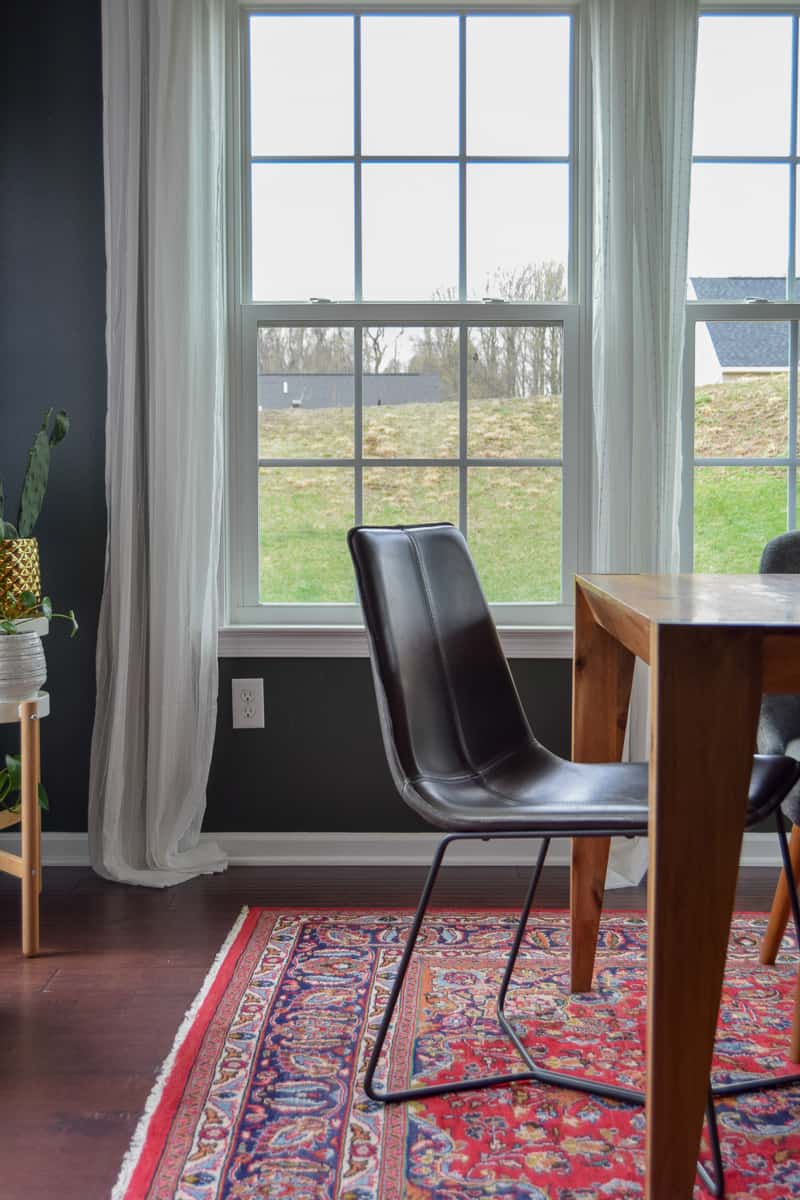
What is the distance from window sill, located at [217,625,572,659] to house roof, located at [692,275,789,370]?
3.09 feet

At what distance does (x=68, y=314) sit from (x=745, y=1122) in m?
2.56

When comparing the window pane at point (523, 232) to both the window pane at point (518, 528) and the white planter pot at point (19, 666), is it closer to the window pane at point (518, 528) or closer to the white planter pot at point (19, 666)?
the window pane at point (518, 528)

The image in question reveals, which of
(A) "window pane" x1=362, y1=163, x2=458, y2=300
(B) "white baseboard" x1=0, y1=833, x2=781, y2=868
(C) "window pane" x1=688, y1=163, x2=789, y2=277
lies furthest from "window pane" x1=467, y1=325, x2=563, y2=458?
(B) "white baseboard" x1=0, y1=833, x2=781, y2=868

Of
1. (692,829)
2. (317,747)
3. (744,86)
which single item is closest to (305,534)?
(317,747)

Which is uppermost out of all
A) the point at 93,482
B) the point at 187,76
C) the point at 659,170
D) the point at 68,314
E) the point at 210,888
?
the point at 187,76

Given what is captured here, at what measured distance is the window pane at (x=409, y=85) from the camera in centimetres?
301

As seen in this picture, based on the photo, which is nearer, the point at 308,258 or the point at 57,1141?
the point at 57,1141

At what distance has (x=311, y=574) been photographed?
3.10 m

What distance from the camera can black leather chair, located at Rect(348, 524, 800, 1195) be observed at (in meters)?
1.60

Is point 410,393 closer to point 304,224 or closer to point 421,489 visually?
point 421,489

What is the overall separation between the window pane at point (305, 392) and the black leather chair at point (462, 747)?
105 centimetres

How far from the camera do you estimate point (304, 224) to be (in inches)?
120

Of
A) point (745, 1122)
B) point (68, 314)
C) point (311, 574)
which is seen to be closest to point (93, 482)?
point (68, 314)

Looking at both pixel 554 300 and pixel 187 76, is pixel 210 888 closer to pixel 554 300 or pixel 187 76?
pixel 554 300
